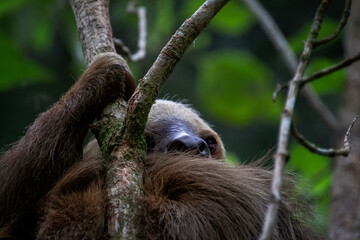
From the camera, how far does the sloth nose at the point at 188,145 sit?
423 cm

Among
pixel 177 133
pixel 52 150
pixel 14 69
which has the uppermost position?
pixel 52 150

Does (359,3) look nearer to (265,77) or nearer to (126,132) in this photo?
(265,77)

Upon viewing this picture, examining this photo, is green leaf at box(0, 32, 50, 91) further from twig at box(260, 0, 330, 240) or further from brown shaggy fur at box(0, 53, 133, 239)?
twig at box(260, 0, 330, 240)

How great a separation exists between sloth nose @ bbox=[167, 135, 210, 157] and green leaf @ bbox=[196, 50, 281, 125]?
452 cm

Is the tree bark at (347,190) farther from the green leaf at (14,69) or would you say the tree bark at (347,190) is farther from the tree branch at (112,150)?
the green leaf at (14,69)

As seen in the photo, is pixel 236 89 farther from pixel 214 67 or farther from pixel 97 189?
pixel 97 189

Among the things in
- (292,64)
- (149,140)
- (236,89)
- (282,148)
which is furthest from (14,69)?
(282,148)

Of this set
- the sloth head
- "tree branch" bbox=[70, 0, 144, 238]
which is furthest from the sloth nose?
"tree branch" bbox=[70, 0, 144, 238]

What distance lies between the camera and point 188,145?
4242 mm

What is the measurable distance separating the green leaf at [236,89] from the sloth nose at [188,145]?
4516 mm

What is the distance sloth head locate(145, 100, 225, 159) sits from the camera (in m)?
4.29

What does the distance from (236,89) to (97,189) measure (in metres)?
5.56

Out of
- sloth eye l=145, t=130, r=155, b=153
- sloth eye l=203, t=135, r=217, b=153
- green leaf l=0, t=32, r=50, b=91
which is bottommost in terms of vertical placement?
green leaf l=0, t=32, r=50, b=91

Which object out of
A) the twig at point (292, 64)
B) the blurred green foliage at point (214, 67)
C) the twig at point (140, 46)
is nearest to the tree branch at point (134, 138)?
the blurred green foliage at point (214, 67)
